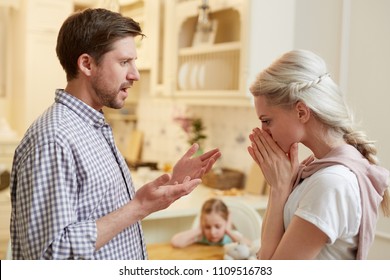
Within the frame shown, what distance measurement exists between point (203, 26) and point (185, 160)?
1.67 m

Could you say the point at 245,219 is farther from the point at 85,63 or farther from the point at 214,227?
the point at 85,63

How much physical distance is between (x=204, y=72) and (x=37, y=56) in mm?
1549

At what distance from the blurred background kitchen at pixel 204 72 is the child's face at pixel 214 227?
0.38m

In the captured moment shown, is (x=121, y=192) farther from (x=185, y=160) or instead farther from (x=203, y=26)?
(x=203, y=26)

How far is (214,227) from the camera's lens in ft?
6.47

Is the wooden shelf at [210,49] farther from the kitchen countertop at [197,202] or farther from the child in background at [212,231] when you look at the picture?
the child in background at [212,231]

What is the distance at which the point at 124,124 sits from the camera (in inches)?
160

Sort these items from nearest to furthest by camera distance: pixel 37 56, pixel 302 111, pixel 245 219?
pixel 302 111
pixel 245 219
pixel 37 56

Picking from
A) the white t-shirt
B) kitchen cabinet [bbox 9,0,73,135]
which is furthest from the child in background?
kitchen cabinet [bbox 9,0,73,135]

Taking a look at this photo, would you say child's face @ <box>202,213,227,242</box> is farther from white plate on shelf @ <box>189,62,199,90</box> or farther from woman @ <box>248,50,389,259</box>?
white plate on shelf @ <box>189,62,199,90</box>

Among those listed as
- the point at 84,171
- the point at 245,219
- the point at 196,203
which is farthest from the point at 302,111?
the point at 196,203

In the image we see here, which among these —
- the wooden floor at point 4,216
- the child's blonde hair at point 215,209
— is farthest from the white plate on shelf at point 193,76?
the wooden floor at point 4,216
